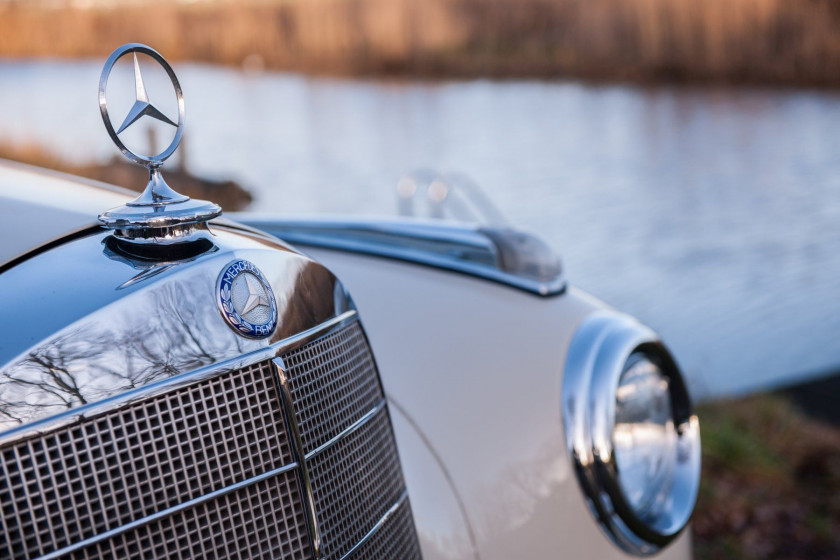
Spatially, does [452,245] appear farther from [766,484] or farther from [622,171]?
[622,171]

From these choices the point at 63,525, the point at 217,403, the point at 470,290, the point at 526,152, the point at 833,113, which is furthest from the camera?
the point at 833,113

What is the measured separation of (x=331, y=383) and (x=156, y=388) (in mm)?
287

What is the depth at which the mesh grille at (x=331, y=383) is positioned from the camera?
112 cm

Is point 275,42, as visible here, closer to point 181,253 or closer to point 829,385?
point 829,385

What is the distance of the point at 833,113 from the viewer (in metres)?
16.7

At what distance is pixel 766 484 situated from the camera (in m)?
3.61

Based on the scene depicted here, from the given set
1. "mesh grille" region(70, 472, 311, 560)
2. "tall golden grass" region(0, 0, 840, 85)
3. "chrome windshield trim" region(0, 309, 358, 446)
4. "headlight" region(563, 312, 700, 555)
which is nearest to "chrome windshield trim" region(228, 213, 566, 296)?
"headlight" region(563, 312, 700, 555)

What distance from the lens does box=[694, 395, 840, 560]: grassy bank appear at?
10.5 feet

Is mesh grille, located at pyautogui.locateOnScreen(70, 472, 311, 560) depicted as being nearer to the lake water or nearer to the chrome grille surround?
the chrome grille surround

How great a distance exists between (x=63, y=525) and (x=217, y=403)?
0.70ft

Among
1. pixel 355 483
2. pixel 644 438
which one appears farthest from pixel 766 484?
pixel 355 483

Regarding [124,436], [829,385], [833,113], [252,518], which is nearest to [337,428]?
[252,518]

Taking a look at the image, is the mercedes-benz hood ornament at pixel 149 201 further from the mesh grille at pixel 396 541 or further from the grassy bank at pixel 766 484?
the grassy bank at pixel 766 484

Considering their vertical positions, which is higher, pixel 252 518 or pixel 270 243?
Answer: pixel 270 243
